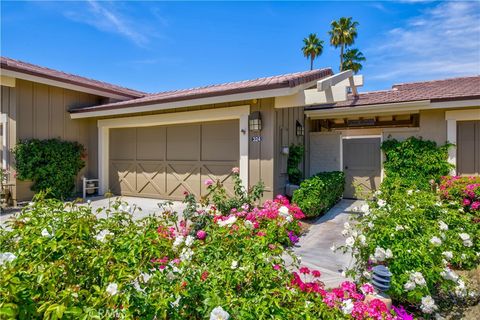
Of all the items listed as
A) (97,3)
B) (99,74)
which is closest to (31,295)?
(97,3)

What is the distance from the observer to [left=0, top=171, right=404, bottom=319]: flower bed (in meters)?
1.41

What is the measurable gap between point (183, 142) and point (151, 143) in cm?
144

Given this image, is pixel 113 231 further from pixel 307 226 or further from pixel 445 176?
pixel 445 176

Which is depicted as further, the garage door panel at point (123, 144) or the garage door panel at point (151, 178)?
the garage door panel at point (123, 144)

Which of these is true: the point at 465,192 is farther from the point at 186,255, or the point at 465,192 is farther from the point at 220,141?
the point at 186,255

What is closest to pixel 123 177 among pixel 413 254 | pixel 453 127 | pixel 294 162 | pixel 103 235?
pixel 294 162

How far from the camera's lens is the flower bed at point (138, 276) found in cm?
141

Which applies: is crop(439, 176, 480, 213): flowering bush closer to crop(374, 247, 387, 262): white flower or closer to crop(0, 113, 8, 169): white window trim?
crop(374, 247, 387, 262): white flower

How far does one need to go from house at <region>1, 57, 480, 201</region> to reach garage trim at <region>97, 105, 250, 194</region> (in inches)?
1.3

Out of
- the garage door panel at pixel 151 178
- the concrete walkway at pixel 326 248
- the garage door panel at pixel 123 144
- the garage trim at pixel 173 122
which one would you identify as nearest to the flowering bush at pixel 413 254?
the concrete walkway at pixel 326 248

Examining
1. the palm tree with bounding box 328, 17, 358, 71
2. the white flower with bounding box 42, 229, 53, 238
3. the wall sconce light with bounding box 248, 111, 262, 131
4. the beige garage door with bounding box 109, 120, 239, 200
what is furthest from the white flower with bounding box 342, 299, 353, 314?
the palm tree with bounding box 328, 17, 358, 71

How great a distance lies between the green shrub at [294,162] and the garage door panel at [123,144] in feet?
18.5

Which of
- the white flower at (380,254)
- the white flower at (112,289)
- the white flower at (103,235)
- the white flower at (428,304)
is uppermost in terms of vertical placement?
the white flower at (103,235)

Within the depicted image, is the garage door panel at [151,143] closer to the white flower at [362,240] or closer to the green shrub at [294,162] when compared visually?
the green shrub at [294,162]
